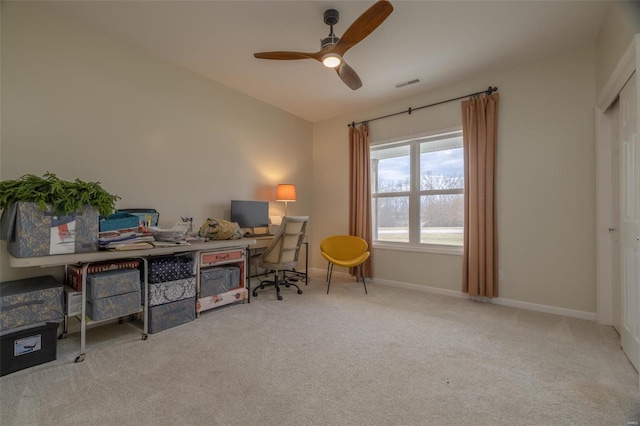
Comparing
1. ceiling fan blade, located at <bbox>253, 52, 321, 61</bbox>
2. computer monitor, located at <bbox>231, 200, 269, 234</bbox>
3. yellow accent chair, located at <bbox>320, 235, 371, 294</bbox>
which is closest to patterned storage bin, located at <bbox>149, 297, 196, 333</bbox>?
computer monitor, located at <bbox>231, 200, 269, 234</bbox>

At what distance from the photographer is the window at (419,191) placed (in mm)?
3674

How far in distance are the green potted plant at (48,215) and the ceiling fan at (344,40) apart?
5.77ft

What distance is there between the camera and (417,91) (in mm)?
3822

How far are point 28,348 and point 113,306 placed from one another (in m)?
0.48

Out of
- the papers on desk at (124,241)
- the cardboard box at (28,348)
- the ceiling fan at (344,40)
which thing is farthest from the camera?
the papers on desk at (124,241)

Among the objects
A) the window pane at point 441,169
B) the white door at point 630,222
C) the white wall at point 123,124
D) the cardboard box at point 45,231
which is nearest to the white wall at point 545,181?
the window pane at point 441,169

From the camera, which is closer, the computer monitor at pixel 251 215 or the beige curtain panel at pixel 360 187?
the computer monitor at pixel 251 215

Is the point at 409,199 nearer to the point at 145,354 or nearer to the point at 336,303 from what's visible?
the point at 336,303

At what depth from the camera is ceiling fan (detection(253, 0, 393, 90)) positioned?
182cm

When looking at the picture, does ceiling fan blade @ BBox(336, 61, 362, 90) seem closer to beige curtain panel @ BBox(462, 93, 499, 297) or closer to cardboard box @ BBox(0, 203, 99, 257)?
beige curtain panel @ BBox(462, 93, 499, 297)

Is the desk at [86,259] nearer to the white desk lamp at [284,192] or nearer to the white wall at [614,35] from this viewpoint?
the white desk lamp at [284,192]

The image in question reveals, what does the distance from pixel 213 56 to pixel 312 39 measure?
44.9 inches

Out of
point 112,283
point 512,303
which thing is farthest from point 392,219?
point 112,283

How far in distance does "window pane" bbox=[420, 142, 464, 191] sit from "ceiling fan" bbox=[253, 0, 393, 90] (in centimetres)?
171
